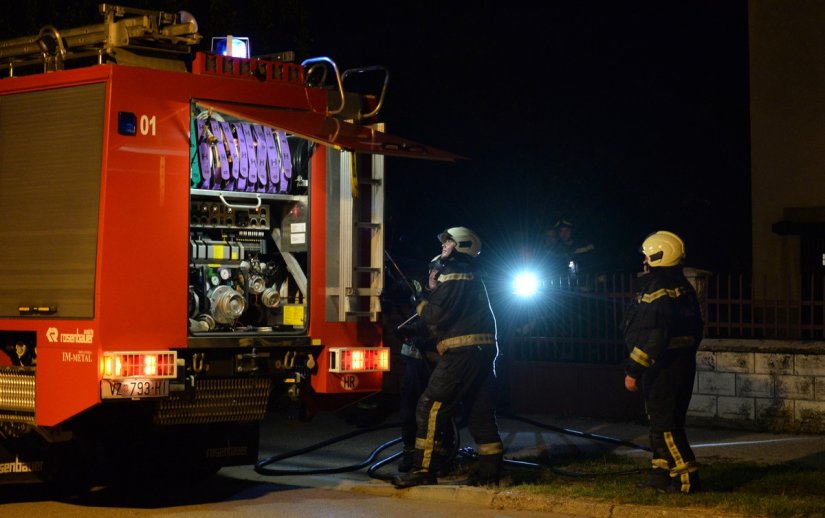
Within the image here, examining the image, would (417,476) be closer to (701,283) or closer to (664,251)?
(664,251)

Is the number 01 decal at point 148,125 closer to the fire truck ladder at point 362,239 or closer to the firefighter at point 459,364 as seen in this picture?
the fire truck ladder at point 362,239

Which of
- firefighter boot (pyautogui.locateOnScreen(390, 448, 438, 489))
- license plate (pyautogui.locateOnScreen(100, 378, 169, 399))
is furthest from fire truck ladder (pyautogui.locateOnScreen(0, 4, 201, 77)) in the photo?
firefighter boot (pyautogui.locateOnScreen(390, 448, 438, 489))

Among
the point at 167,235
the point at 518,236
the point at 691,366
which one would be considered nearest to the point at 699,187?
the point at 518,236

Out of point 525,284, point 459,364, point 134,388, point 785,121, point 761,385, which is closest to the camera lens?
point 134,388

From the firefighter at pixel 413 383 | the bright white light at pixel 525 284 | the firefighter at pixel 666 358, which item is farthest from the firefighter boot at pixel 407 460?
the bright white light at pixel 525 284

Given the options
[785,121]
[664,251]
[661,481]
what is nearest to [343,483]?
[661,481]

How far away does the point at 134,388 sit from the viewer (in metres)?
7.80

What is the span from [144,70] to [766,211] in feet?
38.9

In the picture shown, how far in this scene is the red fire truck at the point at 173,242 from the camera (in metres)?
7.92

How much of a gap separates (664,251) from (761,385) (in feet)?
12.8

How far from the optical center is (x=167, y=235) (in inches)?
319

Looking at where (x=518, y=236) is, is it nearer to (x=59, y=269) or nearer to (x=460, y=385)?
(x=460, y=385)

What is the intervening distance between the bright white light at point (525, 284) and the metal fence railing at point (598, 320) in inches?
8.5

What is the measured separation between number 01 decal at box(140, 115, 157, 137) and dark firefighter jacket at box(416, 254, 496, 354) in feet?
7.51
